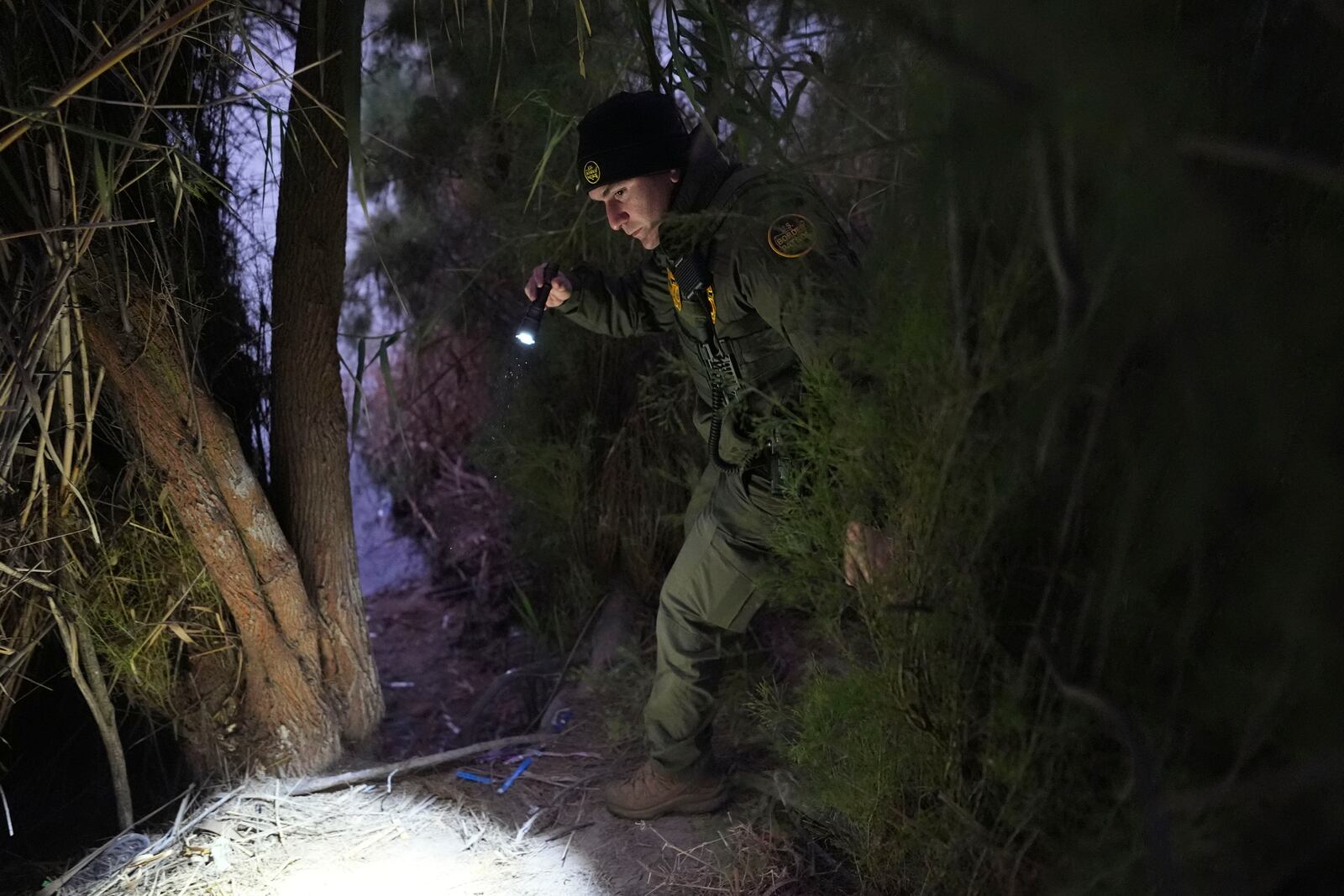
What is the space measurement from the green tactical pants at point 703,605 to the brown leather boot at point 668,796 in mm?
32

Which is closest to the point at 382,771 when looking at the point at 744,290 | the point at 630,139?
the point at 744,290

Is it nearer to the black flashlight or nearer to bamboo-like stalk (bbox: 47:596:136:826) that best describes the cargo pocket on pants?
Answer: the black flashlight

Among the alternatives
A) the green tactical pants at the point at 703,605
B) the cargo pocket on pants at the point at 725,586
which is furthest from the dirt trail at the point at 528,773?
the cargo pocket on pants at the point at 725,586

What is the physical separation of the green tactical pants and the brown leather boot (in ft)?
0.10

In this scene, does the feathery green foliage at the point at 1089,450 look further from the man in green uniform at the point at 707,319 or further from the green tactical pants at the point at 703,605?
the green tactical pants at the point at 703,605

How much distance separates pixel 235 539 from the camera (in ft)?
7.99

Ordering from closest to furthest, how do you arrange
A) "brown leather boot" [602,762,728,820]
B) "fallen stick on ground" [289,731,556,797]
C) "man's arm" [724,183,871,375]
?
1. "man's arm" [724,183,871,375]
2. "brown leather boot" [602,762,728,820]
3. "fallen stick on ground" [289,731,556,797]

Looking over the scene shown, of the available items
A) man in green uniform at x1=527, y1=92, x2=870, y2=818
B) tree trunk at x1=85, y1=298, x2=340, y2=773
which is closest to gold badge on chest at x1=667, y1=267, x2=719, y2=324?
man in green uniform at x1=527, y1=92, x2=870, y2=818

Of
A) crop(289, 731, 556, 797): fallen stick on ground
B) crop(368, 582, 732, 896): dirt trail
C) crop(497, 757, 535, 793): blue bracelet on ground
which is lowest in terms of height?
crop(368, 582, 732, 896): dirt trail

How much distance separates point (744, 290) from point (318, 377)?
122 cm

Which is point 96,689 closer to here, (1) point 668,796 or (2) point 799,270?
(1) point 668,796

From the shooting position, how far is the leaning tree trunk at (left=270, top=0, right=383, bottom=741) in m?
2.31

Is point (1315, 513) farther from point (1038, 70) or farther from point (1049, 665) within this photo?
point (1038, 70)

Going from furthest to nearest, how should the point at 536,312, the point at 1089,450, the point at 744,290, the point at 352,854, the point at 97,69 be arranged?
the point at 352,854 < the point at 536,312 < the point at 744,290 < the point at 97,69 < the point at 1089,450
